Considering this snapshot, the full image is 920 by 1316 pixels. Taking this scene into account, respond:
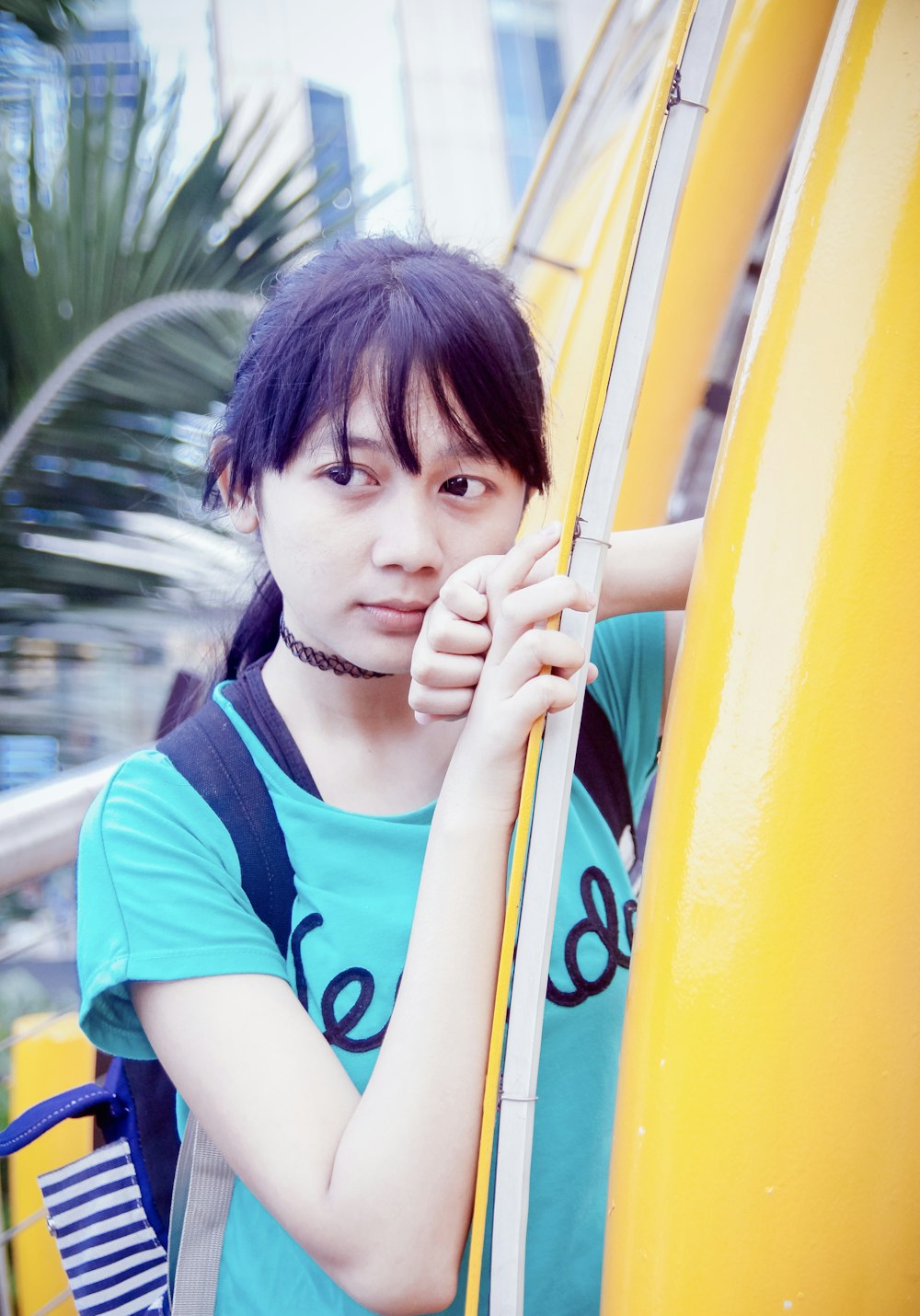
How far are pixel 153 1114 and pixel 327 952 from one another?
425 millimetres

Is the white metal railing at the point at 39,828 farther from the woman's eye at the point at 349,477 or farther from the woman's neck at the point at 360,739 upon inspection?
the woman's eye at the point at 349,477

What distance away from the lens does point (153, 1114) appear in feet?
3.56

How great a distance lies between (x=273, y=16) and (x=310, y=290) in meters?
10.6

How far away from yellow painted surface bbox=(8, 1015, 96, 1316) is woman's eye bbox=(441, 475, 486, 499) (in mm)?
975

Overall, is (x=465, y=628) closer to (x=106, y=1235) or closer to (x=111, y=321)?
(x=106, y=1235)

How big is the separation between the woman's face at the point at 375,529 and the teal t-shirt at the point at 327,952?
0.16m

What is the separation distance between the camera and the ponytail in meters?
1.08

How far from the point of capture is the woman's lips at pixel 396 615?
818 millimetres

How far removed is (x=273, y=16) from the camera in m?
9.59

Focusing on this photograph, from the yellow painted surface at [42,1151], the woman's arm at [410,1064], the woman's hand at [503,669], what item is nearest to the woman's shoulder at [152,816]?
the woman's arm at [410,1064]

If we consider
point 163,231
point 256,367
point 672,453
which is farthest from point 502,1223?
point 163,231

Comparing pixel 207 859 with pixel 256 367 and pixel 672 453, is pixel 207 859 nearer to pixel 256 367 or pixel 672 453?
pixel 256 367

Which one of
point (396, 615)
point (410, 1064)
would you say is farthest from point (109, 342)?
point (410, 1064)

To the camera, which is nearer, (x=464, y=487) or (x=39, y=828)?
(x=464, y=487)
